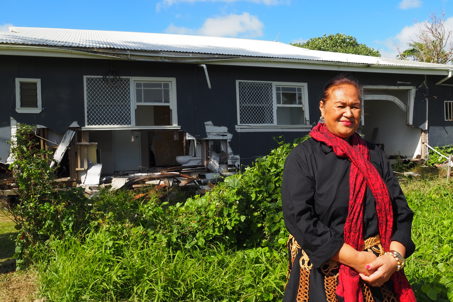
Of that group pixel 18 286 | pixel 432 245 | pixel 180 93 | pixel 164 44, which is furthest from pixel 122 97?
pixel 432 245

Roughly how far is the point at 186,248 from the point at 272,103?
7285 mm

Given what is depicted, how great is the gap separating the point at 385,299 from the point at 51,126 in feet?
27.4

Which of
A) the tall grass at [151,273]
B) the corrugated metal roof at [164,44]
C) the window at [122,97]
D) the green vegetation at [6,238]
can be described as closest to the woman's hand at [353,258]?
the tall grass at [151,273]

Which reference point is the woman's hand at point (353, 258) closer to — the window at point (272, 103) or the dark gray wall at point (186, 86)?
the dark gray wall at point (186, 86)

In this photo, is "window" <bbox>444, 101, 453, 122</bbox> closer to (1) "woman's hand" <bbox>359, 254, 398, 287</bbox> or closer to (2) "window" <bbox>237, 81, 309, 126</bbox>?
(2) "window" <bbox>237, 81, 309, 126</bbox>

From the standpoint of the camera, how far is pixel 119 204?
4617 mm

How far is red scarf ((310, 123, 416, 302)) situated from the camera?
5.93 feet

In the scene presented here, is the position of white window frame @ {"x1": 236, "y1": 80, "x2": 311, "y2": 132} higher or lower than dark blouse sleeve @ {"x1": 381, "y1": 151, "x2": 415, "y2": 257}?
higher

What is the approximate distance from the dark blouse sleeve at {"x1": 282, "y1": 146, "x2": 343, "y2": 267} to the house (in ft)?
24.3

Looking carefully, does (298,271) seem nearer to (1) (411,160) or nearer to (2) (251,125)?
(2) (251,125)

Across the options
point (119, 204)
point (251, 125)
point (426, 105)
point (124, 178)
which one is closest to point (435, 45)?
point (426, 105)

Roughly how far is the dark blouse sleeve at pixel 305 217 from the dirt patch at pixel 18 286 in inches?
122

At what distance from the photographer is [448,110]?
13.1 metres

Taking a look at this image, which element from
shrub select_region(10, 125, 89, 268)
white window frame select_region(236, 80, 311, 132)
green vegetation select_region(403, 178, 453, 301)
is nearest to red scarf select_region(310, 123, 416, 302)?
green vegetation select_region(403, 178, 453, 301)
